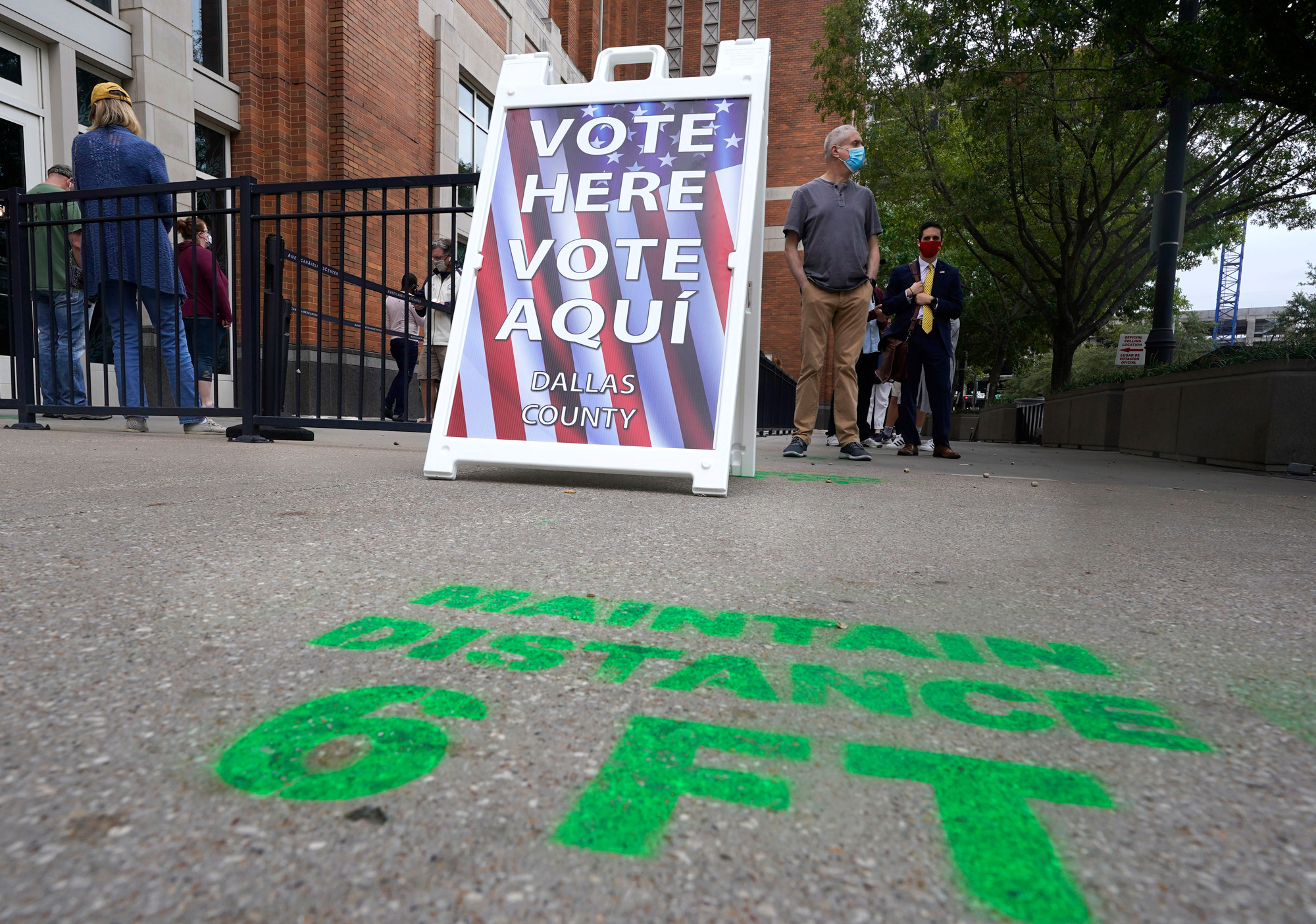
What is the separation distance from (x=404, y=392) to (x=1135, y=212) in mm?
17369

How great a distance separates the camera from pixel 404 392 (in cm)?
545

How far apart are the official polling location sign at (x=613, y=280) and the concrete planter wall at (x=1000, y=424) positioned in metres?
17.3

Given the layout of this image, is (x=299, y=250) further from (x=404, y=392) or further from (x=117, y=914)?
(x=117, y=914)

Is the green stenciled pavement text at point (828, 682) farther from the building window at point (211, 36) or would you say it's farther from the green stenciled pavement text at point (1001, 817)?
the building window at point (211, 36)

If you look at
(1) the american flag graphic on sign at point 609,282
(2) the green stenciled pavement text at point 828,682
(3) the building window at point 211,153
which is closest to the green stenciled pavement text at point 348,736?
(2) the green stenciled pavement text at point 828,682

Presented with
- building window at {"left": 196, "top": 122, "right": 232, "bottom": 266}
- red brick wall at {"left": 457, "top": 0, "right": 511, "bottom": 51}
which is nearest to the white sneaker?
building window at {"left": 196, "top": 122, "right": 232, "bottom": 266}

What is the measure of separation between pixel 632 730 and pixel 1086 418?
12.9 meters

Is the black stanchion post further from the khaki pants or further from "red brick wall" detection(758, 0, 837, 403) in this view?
"red brick wall" detection(758, 0, 837, 403)

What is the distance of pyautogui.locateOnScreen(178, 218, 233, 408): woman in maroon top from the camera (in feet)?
18.1

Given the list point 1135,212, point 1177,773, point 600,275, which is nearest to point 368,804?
point 1177,773

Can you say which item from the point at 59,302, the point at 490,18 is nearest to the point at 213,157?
the point at 59,302

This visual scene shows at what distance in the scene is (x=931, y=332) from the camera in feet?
21.0

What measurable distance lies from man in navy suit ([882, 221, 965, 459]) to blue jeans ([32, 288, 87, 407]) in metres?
6.14

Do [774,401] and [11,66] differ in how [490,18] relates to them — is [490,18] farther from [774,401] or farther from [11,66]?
[11,66]
